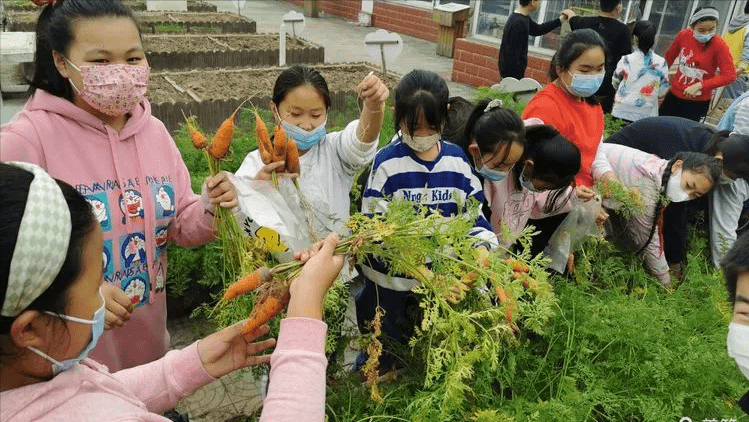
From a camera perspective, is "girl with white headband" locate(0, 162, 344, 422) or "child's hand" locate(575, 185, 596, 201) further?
"child's hand" locate(575, 185, 596, 201)

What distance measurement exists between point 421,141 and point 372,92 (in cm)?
28


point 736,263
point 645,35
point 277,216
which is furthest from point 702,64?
point 277,216

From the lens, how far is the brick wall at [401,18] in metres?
13.3

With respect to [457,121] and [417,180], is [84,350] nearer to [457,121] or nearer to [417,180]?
[417,180]

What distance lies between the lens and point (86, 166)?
157cm

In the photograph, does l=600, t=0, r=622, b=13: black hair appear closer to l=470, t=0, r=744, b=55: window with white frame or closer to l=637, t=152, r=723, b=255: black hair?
l=470, t=0, r=744, b=55: window with white frame

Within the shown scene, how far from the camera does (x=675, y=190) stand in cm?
268

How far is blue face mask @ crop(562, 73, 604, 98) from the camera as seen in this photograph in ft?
9.76

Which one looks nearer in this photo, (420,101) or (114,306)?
(114,306)

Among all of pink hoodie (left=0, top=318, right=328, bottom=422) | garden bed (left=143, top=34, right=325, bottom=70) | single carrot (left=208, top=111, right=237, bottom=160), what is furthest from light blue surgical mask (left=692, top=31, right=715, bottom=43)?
pink hoodie (left=0, top=318, right=328, bottom=422)

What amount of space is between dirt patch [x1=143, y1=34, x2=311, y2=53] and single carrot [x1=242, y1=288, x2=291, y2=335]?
6931 millimetres

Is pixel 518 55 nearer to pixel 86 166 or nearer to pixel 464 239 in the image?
pixel 464 239

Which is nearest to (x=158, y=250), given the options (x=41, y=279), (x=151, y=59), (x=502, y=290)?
(x=41, y=279)

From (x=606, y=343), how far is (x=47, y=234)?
1793 mm
